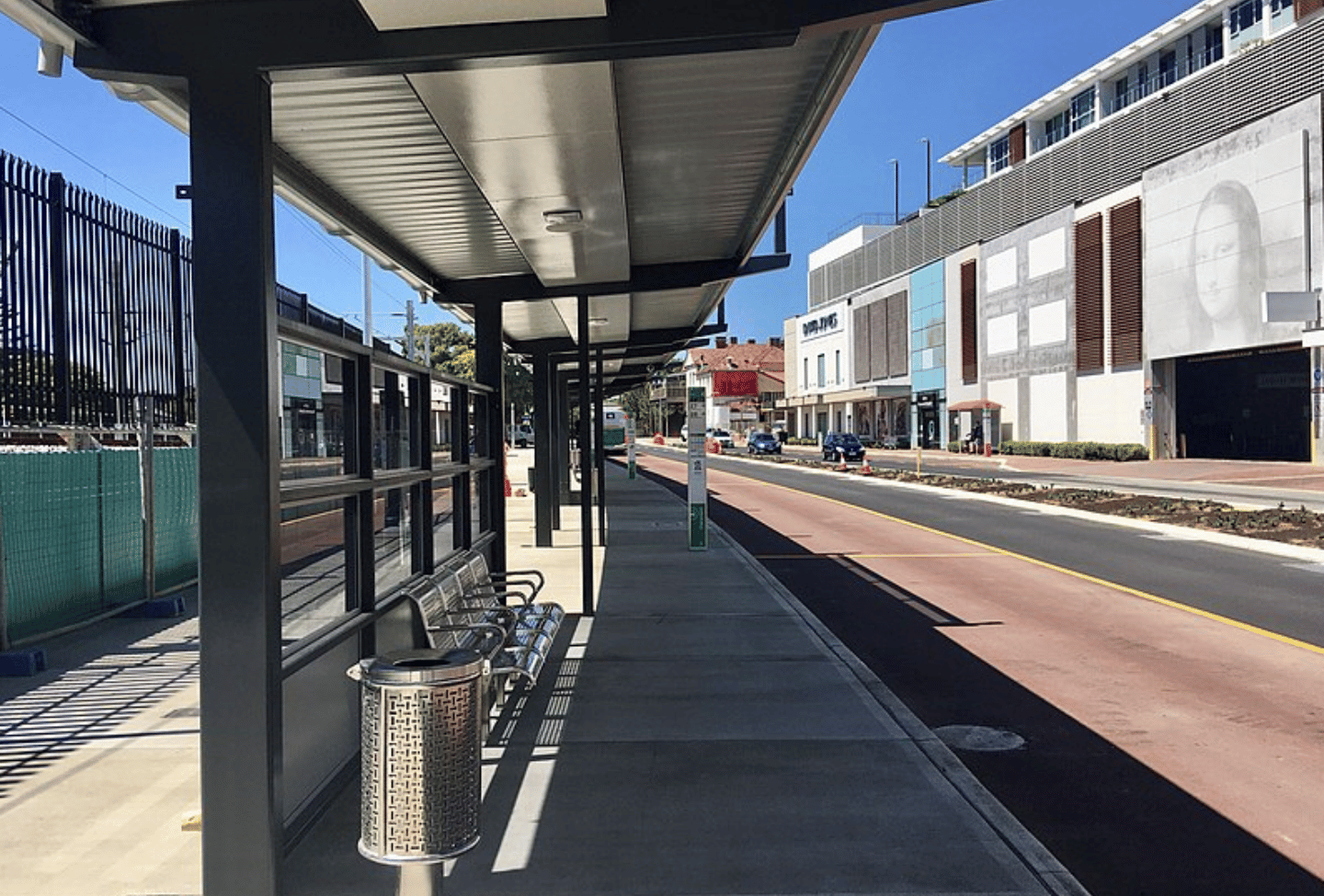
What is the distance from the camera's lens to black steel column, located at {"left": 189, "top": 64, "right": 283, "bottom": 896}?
13.2 ft

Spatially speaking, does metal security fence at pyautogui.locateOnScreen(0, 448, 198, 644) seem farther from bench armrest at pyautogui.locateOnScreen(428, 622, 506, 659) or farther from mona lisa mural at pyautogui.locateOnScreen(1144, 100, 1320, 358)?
mona lisa mural at pyautogui.locateOnScreen(1144, 100, 1320, 358)

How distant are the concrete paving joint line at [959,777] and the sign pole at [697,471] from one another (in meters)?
5.56

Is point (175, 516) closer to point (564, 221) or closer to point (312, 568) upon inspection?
point (564, 221)

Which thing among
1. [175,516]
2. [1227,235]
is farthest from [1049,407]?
[175,516]

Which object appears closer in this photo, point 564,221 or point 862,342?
point 564,221

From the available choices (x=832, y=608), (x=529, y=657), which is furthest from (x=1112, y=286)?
(x=529, y=657)

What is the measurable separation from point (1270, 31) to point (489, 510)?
47680 millimetres

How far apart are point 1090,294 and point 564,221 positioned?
4840cm

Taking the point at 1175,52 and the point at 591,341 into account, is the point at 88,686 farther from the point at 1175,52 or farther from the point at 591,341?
the point at 1175,52

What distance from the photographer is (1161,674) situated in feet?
27.6

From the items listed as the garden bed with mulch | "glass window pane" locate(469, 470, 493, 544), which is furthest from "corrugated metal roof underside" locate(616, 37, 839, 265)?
the garden bed with mulch

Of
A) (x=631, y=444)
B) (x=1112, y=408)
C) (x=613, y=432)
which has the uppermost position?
(x=1112, y=408)

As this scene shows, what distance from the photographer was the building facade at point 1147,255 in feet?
123

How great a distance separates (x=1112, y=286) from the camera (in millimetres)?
48750
